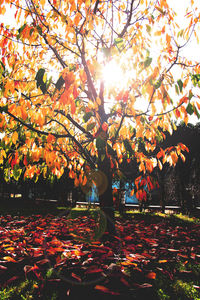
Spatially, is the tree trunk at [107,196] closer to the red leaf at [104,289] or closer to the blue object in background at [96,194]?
the blue object in background at [96,194]

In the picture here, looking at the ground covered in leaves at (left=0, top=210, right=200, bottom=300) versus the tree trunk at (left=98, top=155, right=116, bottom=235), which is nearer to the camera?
the ground covered in leaves at (left=0, top=210, right=200, bottom=300)

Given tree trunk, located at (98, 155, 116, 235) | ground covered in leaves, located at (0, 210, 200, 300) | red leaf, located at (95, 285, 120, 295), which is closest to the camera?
red leaf, located at (95, 285, 120, 295)

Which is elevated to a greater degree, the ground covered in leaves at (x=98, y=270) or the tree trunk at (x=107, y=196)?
the tree trunk at (x=107, y=196)

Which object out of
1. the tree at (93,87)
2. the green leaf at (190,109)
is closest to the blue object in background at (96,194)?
the tree at (93,87)

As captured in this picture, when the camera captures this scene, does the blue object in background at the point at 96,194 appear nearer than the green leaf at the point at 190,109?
No

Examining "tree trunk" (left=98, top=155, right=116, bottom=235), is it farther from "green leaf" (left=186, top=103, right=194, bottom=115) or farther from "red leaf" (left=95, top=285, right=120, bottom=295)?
"green leaf" (left=186, top=103, right=194, bottom=115)

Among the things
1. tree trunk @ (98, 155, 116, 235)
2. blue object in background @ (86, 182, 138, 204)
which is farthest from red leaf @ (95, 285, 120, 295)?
tree trunk @ (98, 155, 116, 235)

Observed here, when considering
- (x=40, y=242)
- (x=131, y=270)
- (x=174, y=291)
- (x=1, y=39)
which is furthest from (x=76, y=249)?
(x=1, y=39)

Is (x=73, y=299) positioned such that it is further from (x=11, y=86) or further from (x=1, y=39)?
(x=1, y=39)

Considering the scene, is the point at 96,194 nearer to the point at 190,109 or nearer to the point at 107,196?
the point at 107,196

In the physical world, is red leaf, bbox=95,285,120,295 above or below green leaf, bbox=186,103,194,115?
below

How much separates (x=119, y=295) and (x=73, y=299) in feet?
1.36

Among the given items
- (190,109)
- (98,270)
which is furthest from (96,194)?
(190,109)

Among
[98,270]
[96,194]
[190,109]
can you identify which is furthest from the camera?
[96,194]
